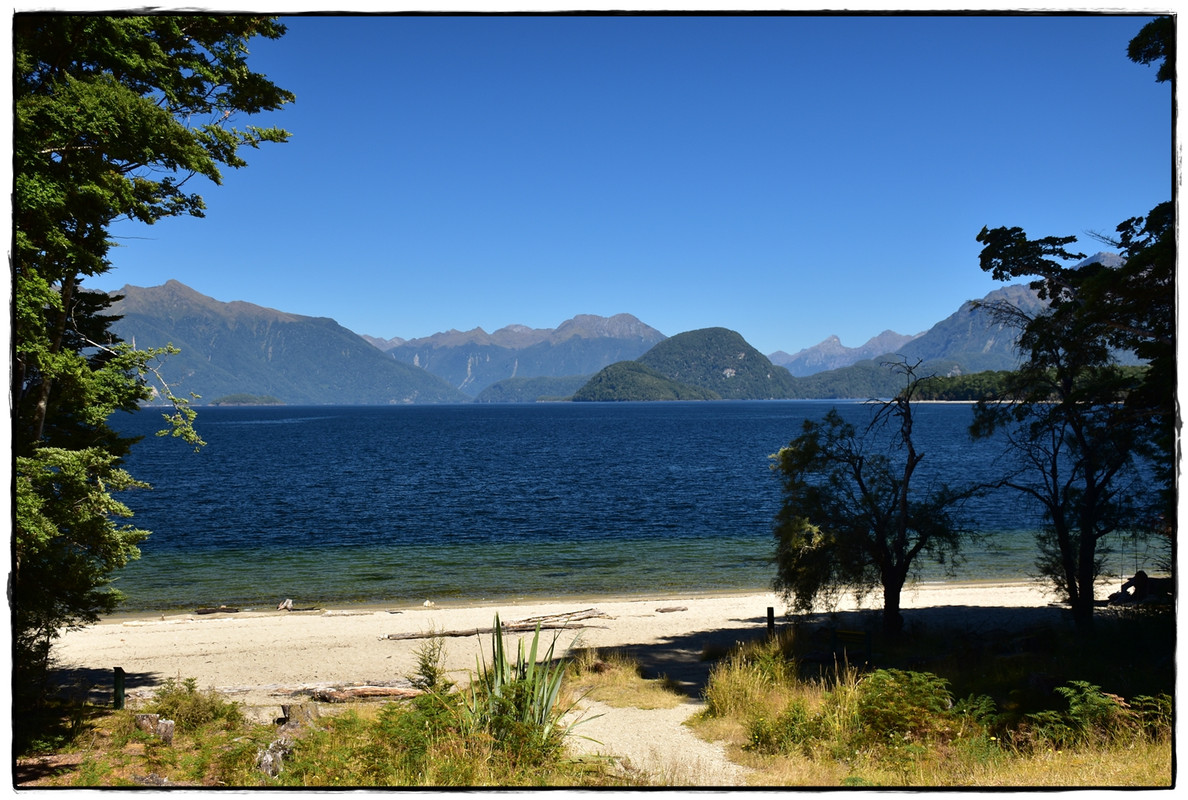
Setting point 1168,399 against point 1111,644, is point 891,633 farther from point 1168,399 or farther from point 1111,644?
point 1168,399

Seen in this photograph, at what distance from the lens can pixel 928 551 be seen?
18891mm

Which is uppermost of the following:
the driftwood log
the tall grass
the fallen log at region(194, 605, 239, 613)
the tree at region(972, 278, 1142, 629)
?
the tree at region(972, 278, 1142, 629)

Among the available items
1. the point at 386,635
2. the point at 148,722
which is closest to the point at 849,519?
the point at 386,635

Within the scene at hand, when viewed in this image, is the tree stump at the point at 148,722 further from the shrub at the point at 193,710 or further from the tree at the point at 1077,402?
the tree at the point at 1077,402

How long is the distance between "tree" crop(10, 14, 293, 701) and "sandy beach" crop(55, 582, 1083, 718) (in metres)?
5.48

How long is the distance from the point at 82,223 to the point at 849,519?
16.8 meters

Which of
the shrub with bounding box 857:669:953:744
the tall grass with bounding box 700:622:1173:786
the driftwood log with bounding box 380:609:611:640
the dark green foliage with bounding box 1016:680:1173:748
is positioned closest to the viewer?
the tall grass with bounding box 700:622:1173:786

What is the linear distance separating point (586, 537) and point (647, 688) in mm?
28009

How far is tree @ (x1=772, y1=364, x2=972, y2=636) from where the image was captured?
1783 centimetres

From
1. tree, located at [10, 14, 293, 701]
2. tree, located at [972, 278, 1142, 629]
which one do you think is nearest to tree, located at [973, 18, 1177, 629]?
tree, located at [972, 278, 1142, 629]

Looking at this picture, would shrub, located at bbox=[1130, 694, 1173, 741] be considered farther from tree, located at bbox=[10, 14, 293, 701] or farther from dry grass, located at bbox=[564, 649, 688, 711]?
tree, located at bbox=[10, 14, 293, 701]

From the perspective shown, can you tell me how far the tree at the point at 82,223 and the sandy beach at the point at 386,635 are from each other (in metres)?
5.48

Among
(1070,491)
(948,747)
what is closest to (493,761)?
(948,747)

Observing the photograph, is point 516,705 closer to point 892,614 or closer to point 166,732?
point 166,732
